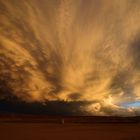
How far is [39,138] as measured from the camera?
10172mm

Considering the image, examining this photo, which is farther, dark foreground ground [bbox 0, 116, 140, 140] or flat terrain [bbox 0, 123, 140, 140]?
dark foreground ground [bbox 0, 116, 140, 140]

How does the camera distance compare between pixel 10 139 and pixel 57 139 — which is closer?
pixel 10 139

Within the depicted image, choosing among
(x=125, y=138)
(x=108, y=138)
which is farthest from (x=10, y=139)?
(x=125, y=138)

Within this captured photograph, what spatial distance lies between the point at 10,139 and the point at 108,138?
15.6ft

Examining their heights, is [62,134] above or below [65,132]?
below

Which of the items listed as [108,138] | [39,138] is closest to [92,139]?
[108,138]

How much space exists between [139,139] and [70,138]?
10.9 ft

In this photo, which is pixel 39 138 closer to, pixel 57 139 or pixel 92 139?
pixel 57 139

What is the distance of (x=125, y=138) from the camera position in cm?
1111

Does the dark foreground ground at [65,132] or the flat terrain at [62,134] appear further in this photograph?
the dark foreground ground at [65,132]

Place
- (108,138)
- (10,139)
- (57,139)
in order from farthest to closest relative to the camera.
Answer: (108,138) < (57,139) < (10,139)

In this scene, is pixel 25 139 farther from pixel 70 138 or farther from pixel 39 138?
pixel 70 138

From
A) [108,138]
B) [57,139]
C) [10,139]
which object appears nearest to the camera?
[10,139]

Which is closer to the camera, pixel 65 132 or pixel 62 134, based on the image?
pixel 62 134
